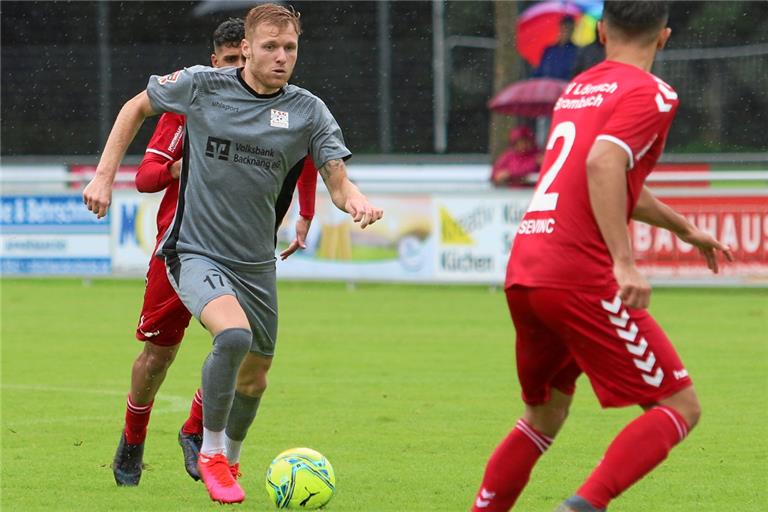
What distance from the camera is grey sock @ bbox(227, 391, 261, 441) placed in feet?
21.6

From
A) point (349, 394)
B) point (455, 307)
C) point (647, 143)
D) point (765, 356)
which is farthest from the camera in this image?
point (455, 307)

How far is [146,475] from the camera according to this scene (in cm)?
691

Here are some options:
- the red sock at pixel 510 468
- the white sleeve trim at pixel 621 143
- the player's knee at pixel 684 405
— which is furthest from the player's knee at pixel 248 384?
the white sleeve trim at pixel 621 143

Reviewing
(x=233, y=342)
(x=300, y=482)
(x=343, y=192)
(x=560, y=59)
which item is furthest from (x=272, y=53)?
(x=560, y=59)

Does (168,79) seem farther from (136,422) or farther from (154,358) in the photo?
(136,422)

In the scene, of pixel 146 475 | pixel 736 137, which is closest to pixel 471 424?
pixel 146 475

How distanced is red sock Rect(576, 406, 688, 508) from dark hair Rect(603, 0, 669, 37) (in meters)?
1.27

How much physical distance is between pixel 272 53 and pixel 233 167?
510mm

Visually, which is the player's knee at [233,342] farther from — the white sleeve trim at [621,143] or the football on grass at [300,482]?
the white sleeve trim at [621,143]

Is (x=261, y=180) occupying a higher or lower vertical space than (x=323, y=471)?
higher

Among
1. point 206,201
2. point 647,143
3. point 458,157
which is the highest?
point 647,143

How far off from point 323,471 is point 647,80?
7.88 feet

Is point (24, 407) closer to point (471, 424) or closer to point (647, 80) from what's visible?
point (471, 424)

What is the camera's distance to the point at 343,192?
610 centimetres
